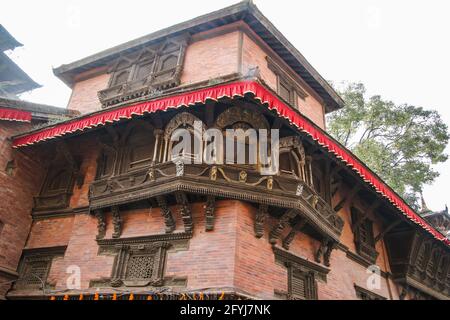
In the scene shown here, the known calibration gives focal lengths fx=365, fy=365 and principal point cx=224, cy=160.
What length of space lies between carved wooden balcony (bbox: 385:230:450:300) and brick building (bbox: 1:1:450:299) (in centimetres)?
7

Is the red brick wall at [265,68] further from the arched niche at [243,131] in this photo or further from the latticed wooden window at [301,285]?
the latticed wooden window at [301,285]

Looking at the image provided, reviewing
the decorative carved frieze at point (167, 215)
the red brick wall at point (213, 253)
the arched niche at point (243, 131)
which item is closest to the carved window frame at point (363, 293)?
the red brick wall at point (213, 253)

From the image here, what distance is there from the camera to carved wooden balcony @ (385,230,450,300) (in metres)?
12.5

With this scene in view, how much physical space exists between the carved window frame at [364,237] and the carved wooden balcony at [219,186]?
11.9ft

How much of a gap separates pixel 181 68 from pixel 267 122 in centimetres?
365

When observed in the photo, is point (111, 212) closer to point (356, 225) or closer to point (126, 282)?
point (126, 282)

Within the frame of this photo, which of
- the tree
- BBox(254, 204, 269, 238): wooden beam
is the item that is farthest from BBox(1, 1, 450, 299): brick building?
the tree

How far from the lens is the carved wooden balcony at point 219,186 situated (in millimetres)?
7422

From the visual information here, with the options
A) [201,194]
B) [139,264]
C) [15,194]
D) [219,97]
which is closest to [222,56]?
[219,97]

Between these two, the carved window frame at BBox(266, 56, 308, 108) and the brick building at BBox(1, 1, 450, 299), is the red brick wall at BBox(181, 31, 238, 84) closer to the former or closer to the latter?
the brick building at BBox(1, 1, 450, 299)

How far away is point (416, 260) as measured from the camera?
12.8 metres

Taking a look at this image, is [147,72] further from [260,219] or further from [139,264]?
[260,219]
